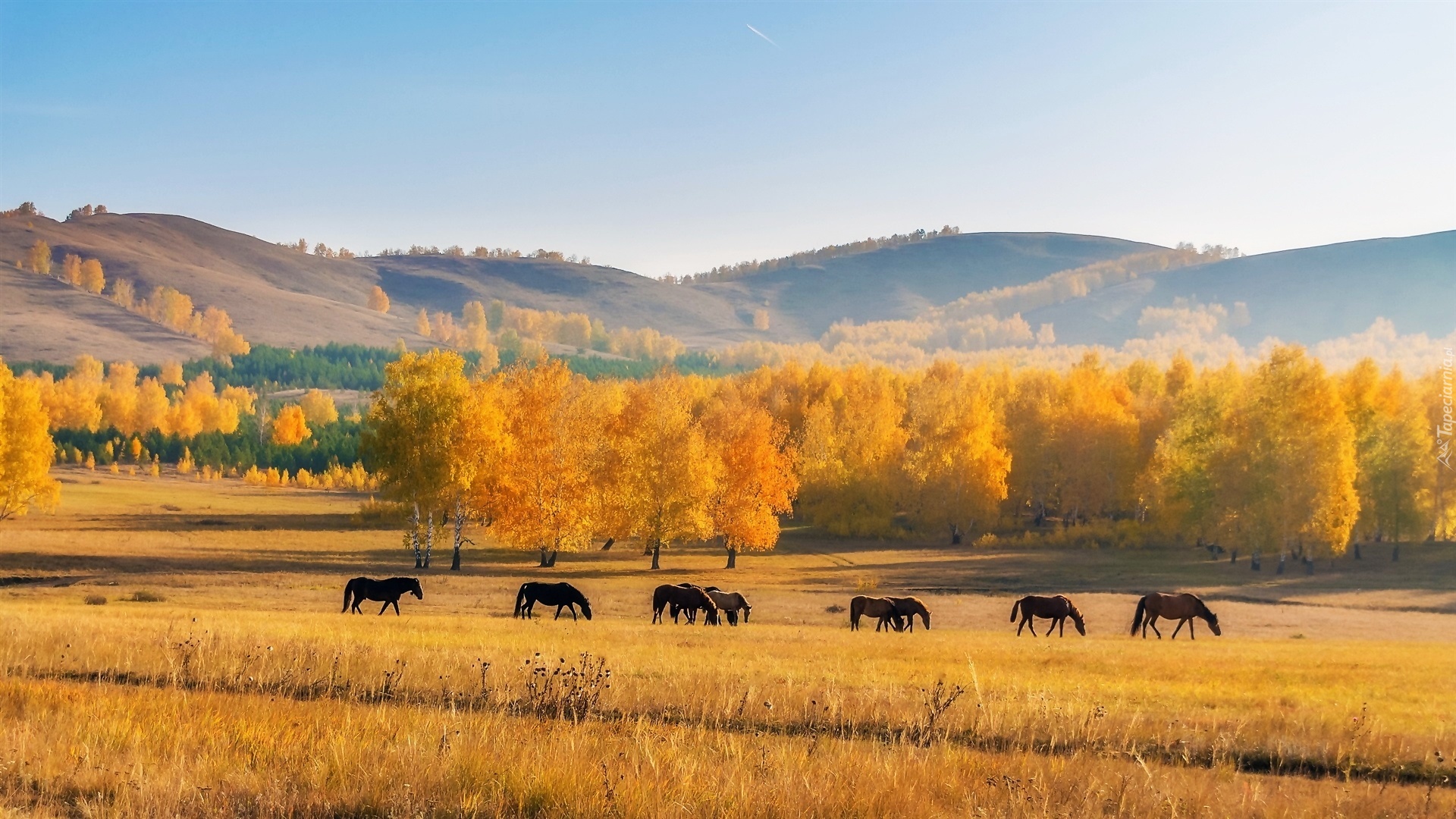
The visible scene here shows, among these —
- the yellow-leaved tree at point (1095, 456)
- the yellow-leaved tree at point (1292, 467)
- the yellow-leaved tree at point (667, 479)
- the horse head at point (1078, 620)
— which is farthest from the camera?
the yellow-leaved tree at point (1095, 456)

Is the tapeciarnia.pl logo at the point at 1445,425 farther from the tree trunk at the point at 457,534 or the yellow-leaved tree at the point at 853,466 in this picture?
the tree trunk at the point at 457,534

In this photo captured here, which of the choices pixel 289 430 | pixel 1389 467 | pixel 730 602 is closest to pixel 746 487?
pixel 730 602

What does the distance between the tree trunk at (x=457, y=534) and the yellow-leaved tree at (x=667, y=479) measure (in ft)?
36.6

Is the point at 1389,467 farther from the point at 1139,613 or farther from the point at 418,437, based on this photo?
the point at 418,437

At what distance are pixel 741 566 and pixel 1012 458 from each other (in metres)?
40.0

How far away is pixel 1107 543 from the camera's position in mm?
89188

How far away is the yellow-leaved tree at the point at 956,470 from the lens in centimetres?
9388

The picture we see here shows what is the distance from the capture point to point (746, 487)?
2938 inches

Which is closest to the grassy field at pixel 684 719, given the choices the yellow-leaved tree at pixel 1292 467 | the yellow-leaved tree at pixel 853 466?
the yellow-leaved tree at pixel 1292 467

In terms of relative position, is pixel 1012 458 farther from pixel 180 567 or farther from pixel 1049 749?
pixel 1049 749

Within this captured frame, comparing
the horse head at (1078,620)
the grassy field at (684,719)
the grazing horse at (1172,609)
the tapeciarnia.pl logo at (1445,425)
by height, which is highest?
Result: the tapeciarnia.pl logo at (1445,425)

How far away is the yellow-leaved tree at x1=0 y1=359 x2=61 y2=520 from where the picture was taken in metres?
68.1

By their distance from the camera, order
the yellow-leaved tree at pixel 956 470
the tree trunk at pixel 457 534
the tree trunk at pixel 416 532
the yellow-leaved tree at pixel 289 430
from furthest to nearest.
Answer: the yellow-leaved tree at pixel 289 430 → the yellow-leaved tree at pixel 956 470 → the tree trunk at pixel 416 532 → the tree trunk at pixel 457 534

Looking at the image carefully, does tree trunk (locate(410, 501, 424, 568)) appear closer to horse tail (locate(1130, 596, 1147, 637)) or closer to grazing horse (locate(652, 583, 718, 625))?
grazing horse (locate(652, 583, 718, 625))
